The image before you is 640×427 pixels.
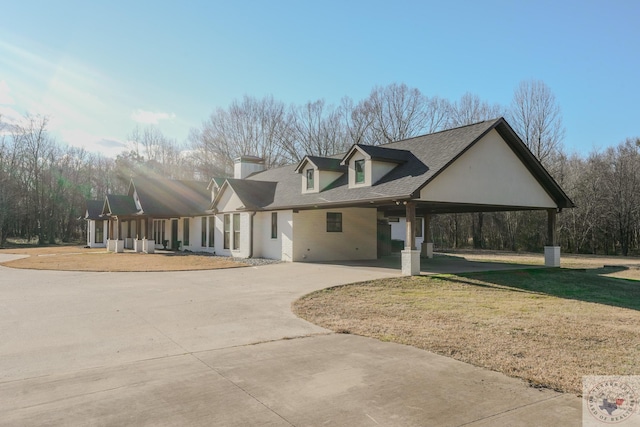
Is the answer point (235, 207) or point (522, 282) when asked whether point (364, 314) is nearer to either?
point (522, 282)

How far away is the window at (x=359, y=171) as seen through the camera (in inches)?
693

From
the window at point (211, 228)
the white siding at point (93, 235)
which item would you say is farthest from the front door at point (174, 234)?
the white siding at point (93, 235)

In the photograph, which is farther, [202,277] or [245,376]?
[202,277]

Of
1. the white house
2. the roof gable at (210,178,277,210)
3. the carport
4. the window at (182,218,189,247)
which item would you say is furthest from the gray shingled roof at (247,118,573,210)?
the white house

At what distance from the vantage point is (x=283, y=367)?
5.34 m

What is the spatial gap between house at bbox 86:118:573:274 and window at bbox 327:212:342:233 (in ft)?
0.16

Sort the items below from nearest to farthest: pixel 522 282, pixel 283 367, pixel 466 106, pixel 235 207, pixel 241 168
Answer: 1. pixel 283 367
2. pixel 522 282
3. pixel 235 207
4. pixel 241 168
5. pixel 466 106

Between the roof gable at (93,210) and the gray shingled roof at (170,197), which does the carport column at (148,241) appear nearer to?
the gray shingled roof at (170,197)

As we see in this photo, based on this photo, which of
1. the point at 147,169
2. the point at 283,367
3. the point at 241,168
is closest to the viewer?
the point at 283,367

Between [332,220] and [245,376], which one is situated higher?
[332,220]

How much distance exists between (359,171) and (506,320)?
34.1 feet

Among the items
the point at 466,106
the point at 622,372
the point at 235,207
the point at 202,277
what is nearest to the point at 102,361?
the point at 622,372

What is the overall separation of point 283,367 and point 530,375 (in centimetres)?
292

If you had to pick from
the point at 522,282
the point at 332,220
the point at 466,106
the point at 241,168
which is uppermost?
the point at 466,106
